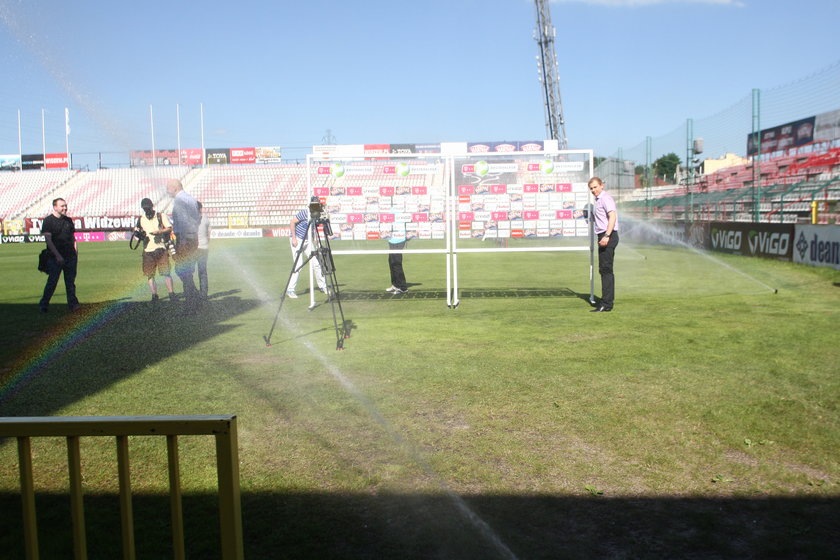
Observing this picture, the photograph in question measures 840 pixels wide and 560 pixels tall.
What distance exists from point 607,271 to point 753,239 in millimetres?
12506

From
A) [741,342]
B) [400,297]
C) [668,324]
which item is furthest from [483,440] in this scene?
[400,297]

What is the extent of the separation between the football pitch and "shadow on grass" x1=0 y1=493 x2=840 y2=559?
0.6 inches

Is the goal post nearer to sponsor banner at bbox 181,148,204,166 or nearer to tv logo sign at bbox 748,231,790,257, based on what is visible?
tv logo sign at bbox 748,231,790,257

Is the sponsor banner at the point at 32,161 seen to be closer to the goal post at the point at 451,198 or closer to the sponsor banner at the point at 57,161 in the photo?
the sponsor banner at the point at 57,161

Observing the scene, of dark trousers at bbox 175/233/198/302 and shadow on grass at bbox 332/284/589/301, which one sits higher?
dark trousers at bbox 175/233/198/302

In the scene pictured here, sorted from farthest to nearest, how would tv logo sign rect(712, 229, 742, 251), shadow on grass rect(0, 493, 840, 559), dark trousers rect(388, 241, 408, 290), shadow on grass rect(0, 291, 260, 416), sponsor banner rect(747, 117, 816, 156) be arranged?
sponsor banner rect(747, 117, 816, 156)
tv logo sign rect(712, 229, 742, 251)
dark trousers rect(388, 241, 408, 290)
shadow on grass rect(0, 291, 260, 416)
shadow on grass rect(0, 493, 840, 559)

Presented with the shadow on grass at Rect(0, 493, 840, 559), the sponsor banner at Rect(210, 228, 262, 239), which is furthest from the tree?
the shadow on grass at Rect(0, 493, 840, 559)

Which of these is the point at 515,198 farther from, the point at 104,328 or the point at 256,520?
the point at 256,520

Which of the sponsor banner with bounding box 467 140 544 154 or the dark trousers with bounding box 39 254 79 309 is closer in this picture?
the dark trousers with bounding box 39 254 79 309

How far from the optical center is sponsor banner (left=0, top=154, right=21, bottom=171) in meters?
73.6

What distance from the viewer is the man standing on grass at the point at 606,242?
1071 cm

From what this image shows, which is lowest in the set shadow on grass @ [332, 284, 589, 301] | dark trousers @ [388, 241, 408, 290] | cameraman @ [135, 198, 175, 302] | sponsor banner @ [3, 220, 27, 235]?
shadow on grass @ [332, 284, 589, 301]

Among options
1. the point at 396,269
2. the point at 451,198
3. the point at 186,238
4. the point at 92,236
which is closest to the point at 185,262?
the point at 186,238

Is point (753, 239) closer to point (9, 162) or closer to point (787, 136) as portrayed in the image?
point (787, 136)
